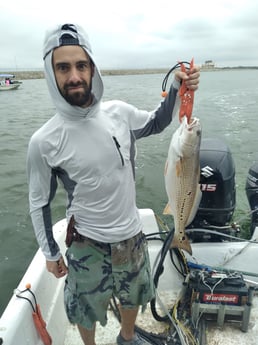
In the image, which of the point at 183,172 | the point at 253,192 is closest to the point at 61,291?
the point at 183,172

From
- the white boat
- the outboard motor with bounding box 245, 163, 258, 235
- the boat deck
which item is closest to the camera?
the white boat

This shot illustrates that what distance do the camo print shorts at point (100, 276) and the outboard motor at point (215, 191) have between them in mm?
1139

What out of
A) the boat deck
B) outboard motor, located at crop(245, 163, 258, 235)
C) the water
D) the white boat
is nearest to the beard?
the white boat

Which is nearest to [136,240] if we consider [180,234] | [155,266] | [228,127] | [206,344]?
[180,234]

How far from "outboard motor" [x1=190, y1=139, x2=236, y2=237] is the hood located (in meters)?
1.60

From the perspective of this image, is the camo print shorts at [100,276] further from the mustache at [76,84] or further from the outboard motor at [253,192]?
the outboard motor at [253,192]

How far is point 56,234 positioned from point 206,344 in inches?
66.4

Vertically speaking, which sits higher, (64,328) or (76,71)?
(76,71)

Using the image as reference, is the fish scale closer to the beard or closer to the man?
the man

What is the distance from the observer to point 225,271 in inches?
118

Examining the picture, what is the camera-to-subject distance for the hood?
1918 millimetres

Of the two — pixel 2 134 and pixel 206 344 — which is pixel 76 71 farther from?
pixel 2 134

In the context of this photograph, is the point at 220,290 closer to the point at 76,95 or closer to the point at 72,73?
the point at 76,95

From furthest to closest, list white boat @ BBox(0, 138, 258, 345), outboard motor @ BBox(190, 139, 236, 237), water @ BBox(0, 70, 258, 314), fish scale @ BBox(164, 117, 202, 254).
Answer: water @ BBox(0, 70, 258, 314), outboard motor @ BBox(190, 139, 236, 237), white boat @ BBox(0, 138, 258, 345), fish scale @ BBox(164, 117, 202, 254)
